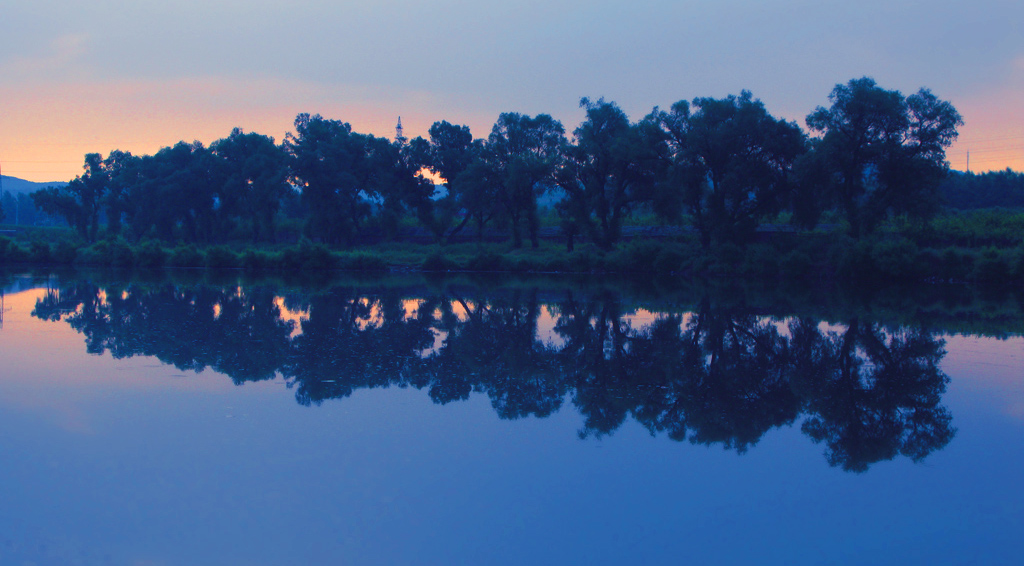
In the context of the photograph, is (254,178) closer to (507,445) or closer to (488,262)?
(488,262)

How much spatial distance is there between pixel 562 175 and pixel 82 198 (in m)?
49.2

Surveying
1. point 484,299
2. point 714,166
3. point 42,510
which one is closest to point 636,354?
point 42,510

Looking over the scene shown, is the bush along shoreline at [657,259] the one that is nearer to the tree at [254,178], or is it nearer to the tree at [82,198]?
the tree at [254,178]

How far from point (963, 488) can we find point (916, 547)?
1.76m

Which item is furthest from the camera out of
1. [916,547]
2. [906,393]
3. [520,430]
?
[906,393]

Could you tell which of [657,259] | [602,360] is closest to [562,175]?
[657,259]

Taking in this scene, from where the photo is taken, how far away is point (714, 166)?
134ft

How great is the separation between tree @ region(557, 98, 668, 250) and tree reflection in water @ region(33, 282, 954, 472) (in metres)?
20.7

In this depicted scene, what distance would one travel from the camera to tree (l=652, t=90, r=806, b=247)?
129 feet

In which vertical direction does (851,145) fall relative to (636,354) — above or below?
above

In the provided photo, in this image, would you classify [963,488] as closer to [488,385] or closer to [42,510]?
[488,385]

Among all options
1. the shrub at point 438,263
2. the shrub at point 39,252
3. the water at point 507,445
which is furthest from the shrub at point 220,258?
the water at point 507,445

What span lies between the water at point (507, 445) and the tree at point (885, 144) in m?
21.8

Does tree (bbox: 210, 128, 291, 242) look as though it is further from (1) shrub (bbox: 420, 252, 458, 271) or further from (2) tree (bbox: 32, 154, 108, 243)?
(1) shrub (bbox: 420, 252, 458, 271)
